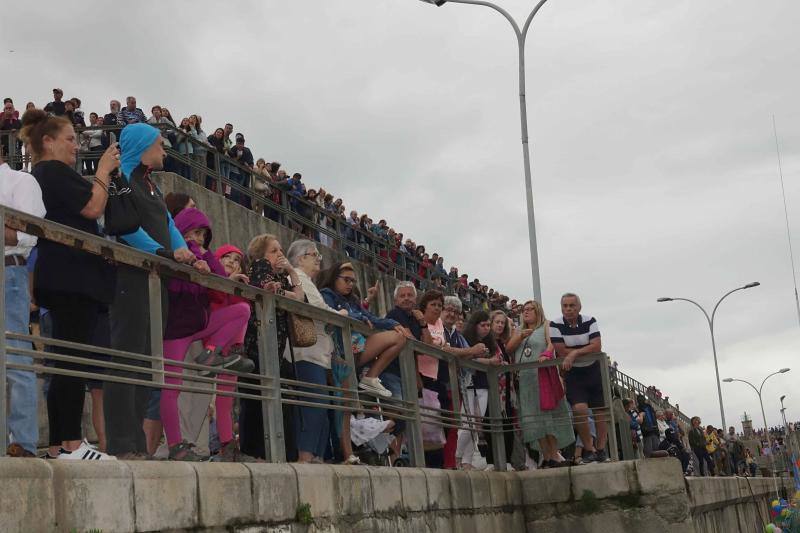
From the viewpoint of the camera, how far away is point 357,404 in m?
7.67

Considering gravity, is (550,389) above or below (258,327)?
below

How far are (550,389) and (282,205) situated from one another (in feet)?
31.3

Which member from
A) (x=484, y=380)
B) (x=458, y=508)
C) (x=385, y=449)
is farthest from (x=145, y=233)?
A: (x=484, y=380)

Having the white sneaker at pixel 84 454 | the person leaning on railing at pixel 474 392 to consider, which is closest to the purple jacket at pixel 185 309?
the white sneaker at pixel 84 454

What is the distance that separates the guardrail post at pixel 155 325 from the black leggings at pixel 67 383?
14.3 inches

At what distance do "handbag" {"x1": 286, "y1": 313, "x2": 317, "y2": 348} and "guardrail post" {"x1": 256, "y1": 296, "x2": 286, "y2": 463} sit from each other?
263mm

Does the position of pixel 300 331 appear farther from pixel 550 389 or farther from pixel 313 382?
pixel 550 389

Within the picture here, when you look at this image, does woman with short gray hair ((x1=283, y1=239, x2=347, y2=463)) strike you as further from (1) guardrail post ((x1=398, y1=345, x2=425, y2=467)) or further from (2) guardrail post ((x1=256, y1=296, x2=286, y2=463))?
(1) guardrail post ((x1=398, y1=345, x2=425, y2=467))

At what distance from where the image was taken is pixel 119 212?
19.2 ft

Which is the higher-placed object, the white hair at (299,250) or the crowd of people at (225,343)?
the white hair at (299,250)

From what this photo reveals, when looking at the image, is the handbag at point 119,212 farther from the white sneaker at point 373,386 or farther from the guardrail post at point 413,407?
the guardrail post at point 413,407

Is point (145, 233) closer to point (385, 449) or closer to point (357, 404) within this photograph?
point (357, 404)

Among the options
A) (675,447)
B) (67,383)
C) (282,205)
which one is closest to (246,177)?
(282,205)

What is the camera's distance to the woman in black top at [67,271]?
494cm
